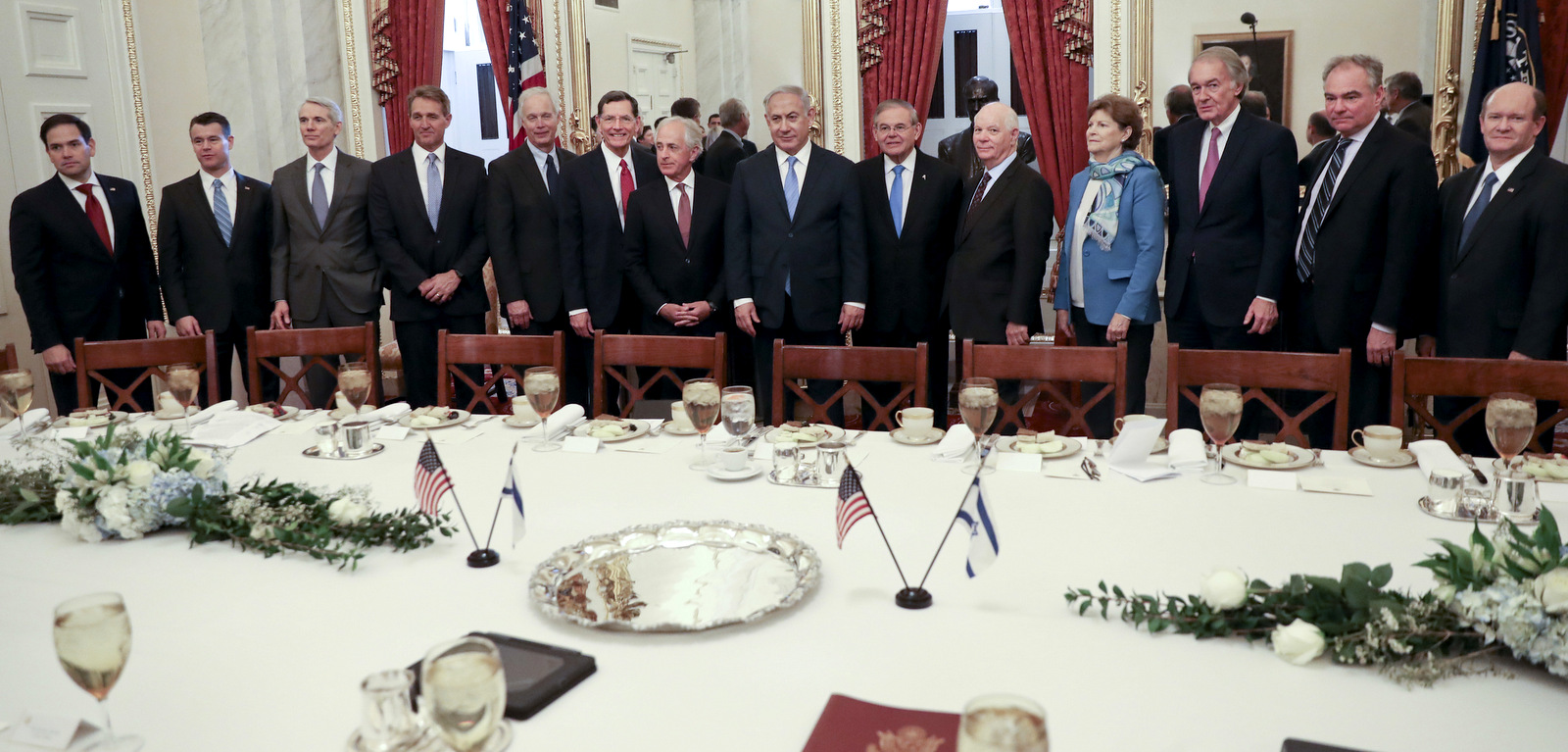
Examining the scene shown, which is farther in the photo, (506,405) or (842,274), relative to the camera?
(506,405)

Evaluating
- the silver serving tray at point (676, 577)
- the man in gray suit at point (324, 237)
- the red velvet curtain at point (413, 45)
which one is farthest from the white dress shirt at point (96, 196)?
the silver serving tray at point (676, 577)

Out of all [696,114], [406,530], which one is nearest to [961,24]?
[696,114]

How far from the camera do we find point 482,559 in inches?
60.7

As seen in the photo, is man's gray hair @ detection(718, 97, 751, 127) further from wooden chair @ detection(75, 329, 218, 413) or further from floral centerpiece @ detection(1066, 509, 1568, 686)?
floral centerpiece @ detection(1066, 509, 1568, 686)

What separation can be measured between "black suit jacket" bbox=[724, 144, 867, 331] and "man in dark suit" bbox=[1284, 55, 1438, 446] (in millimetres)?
1500

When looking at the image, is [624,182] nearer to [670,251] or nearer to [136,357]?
[670,251]

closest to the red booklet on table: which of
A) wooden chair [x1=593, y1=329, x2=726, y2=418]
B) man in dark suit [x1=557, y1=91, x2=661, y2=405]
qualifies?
wooden chair [x1=593, y1=329, x2=726, y2=418]

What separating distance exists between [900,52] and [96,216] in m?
3.65

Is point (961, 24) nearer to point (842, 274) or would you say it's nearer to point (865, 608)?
point (842, 274)

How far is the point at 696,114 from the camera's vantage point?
557cm

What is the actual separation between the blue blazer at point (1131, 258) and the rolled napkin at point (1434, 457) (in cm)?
173

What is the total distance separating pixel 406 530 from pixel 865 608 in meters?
0.71

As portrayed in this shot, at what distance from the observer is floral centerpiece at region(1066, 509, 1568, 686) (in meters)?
1.10

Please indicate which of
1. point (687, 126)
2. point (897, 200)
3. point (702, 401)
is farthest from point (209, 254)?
point (702, 401)
